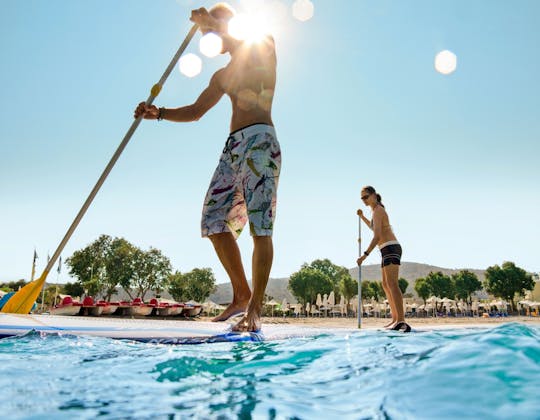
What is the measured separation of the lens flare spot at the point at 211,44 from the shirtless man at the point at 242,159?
0.04m

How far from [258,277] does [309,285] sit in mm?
46598

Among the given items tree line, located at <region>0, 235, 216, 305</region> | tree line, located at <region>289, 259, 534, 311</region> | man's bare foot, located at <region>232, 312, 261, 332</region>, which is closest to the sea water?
man's bare foot, located at <region>232, 312, 261, 332</region>

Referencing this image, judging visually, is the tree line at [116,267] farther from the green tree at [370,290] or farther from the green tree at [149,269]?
the green tree at [370,290]

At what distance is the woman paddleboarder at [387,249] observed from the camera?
404 cm

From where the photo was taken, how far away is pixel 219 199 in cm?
300

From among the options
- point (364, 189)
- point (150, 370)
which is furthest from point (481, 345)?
point (364, 189)

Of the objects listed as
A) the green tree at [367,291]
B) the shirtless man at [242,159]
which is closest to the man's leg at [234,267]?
the shirtless man at [242,159]

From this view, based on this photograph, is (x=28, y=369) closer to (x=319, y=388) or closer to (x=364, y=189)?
(x=319, y=388)

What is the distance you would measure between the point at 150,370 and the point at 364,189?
12.6 ft

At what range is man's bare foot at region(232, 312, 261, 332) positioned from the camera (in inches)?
93.4

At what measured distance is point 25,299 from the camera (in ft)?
11.9

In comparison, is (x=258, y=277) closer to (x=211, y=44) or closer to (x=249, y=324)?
(x=249, y=324)

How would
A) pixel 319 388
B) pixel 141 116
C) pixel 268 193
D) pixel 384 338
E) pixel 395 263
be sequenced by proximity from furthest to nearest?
pixel 395 263 → pixel 141 116 → pixel 268 193 → pixel 384 338 → pixel 319 388

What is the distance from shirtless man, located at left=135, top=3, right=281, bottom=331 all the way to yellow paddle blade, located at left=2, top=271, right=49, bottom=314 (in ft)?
5.84
